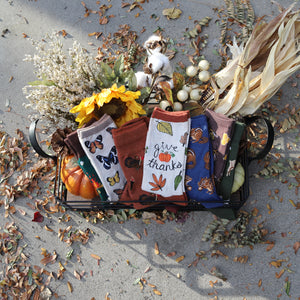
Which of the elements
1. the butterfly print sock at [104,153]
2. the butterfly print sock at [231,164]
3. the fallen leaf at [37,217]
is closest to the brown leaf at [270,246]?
the butterfly print sock at [231,164]

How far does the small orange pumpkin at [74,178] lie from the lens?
2.21 meters

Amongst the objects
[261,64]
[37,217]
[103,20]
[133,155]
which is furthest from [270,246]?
[103,20]

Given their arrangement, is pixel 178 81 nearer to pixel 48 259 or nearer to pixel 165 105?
pixel 165 105

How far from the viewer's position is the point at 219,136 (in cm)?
206

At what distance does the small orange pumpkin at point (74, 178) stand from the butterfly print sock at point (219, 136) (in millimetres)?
876

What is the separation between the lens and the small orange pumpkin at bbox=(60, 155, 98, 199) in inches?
86.8

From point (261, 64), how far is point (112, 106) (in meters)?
1.18

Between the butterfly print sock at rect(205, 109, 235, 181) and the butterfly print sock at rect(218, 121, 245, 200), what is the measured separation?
3 cm

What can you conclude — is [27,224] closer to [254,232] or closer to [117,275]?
[117,275]

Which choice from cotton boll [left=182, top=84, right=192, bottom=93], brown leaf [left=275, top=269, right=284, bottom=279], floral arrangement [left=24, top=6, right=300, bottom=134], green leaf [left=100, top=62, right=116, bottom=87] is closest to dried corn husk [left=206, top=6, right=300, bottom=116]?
floral arrangement [left=24, top=6, right=300, bottom=134]

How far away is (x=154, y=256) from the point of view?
2.43 m

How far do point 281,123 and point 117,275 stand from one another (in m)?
1.78

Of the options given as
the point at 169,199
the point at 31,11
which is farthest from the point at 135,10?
the point at 169,199

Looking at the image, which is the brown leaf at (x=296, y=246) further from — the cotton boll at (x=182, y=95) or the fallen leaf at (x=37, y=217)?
the fallen leaf at (x=37, y=217)
